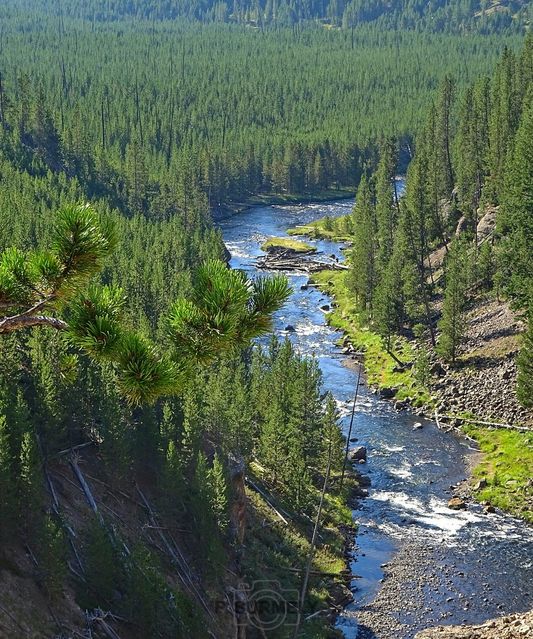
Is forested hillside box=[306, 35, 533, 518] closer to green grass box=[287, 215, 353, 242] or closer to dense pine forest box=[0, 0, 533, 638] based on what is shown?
dense pine forest box=[0, 0, 533, 638]

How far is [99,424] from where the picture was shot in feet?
150

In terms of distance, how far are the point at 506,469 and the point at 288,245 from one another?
223 ft

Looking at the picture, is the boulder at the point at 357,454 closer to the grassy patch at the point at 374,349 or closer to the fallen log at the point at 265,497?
the fallen log at the point at 265,497

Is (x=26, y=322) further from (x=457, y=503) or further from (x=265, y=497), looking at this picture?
(x=457, y=503)

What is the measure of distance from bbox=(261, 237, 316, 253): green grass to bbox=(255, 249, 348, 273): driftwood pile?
82 cm

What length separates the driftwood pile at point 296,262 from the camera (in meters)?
110

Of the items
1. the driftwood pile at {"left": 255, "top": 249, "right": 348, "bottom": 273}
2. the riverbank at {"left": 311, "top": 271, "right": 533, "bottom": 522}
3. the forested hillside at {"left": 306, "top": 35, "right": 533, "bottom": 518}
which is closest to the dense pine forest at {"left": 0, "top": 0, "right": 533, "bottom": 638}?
the forested hillside at {"left": 306, "top": 35, "right": 533, "bottom": 518}

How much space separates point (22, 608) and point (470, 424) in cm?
4173

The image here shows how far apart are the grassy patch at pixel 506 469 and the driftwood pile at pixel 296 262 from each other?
50.1 meters

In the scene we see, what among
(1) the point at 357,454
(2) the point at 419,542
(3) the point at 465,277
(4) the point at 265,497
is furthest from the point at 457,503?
(3) the point at 465,277

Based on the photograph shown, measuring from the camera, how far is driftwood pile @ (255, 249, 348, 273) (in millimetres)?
110062

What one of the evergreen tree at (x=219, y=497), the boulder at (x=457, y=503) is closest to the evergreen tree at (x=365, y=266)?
the boulder at (x=457, y=503)

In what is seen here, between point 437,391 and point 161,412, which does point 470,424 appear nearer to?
point 437,391

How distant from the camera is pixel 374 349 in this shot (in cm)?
8369
